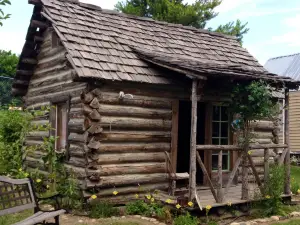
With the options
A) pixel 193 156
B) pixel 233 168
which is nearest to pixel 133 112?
pixel 193 156

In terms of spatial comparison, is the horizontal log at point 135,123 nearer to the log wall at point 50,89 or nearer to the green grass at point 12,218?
the log wall at point 50,89

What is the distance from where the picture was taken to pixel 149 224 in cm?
745

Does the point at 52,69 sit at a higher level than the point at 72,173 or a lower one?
higher

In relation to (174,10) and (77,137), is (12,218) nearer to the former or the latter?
(77,137)

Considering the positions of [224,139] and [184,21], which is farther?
[184,21]

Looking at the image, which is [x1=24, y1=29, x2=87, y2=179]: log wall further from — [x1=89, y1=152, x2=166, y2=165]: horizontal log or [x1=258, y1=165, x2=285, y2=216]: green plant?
[x1=258, y1=165, x2=285, y2=216]: green plant

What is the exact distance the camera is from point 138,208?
330 inches

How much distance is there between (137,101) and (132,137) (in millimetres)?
859

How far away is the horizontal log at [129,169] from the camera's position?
855 centimetres

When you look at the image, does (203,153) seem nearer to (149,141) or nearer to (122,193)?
(149,141)

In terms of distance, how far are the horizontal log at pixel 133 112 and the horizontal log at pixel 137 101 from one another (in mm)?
92

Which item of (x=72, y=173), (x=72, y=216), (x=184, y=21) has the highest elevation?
(x=184, y=21)

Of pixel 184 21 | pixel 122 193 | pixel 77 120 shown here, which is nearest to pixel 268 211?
pixel 122 193

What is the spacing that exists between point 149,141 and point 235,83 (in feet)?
8.12
